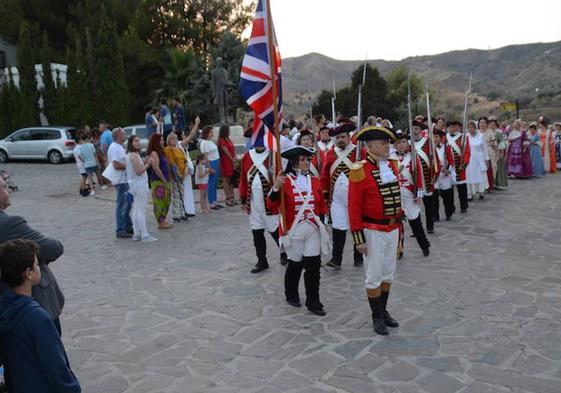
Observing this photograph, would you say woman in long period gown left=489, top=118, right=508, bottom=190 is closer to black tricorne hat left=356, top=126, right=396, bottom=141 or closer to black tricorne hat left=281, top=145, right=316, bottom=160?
black tricorne hat left=281, top=145, right=316, bottom=160

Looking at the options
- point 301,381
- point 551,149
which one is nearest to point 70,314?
point 301,381

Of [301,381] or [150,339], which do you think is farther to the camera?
[150,339]

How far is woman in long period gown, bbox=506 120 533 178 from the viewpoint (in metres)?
17.5

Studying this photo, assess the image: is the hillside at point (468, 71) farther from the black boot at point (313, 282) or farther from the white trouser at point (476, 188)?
the black boot at point (313, 282)

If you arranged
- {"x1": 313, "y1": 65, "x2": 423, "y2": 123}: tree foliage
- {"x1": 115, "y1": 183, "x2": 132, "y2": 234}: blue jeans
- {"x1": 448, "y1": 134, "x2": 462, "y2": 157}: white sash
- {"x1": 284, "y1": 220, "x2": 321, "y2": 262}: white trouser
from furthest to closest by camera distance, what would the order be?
{"x1": 313, "y1": 65, "x2": 423, "y2": 123}: tree foliage < {"x1": 448, "y1": 134, "x2": 462, "y2": 157}: white sash < {"x1": 115, "y1": 183, "x2": 132, "y2": 234}: blue jeans < {"x1": 284, "y1": 220, "x2": 321, "y2": 262}: white trouser

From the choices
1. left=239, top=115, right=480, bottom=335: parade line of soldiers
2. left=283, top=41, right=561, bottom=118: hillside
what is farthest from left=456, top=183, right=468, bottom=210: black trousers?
left=283, top=41, right=561, bottom=118: hillside

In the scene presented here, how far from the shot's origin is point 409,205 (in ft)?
27.5

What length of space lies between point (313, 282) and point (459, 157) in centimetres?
651

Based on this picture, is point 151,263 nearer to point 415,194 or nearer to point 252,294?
point 252,294

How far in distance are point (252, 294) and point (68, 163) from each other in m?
20.2

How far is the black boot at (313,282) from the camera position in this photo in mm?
6141

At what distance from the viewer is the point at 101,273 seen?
8.25 m

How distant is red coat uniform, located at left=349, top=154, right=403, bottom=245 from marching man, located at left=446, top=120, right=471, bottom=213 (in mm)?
6345

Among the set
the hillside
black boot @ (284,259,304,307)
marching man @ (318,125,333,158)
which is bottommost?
black boot @ (284,259,304,307)
